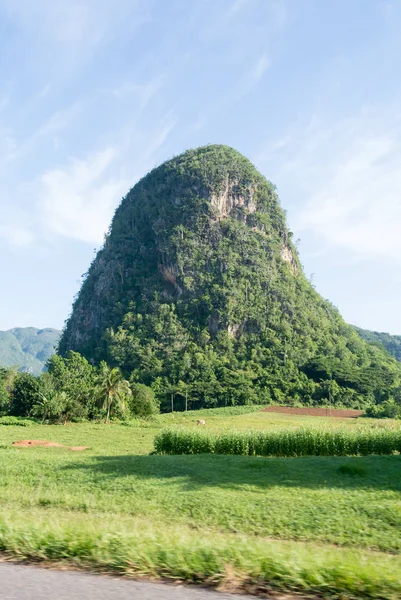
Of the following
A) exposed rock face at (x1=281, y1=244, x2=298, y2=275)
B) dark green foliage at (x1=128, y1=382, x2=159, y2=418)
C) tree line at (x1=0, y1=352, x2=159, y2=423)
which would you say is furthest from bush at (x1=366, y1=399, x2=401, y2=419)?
exposed rock face at (x1=281, y1=244, x2=298, y2=275)

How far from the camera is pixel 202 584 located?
3.46 m

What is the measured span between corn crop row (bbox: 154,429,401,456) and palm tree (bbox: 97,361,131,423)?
92.9ft

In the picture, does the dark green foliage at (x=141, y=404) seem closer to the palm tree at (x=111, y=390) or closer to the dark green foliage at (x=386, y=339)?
the palm tree at (x=111, y=390)

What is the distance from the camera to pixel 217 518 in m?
11.3

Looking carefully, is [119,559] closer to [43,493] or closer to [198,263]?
[43,493]

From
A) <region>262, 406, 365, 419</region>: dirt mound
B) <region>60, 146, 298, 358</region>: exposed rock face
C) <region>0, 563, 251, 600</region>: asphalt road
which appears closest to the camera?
<region>0, 563, 251, 600</region>: asphalt road

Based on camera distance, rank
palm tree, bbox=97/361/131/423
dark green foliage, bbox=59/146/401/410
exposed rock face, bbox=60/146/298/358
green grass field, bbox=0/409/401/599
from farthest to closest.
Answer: exposed rock face, bbox=60/146/298/358
dark green foliage, bbox=59/146/401/410
palm tree, bbox=97/361/131/423
green grass field, bbox=0/409/401/599

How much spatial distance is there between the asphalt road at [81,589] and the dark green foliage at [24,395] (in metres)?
51.9

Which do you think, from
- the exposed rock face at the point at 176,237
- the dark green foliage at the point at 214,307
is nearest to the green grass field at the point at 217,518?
the dark green foliage at the point at 214,307

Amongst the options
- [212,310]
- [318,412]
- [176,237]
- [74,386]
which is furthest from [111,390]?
[176,237]

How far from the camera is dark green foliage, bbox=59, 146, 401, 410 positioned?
86375mm

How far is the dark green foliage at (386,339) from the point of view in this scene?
550 feet

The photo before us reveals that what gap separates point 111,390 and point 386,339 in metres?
155

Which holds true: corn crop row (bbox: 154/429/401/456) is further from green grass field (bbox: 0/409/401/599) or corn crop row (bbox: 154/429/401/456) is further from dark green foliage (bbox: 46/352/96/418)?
dark green foliage (bbox: 46/352/96/418)
